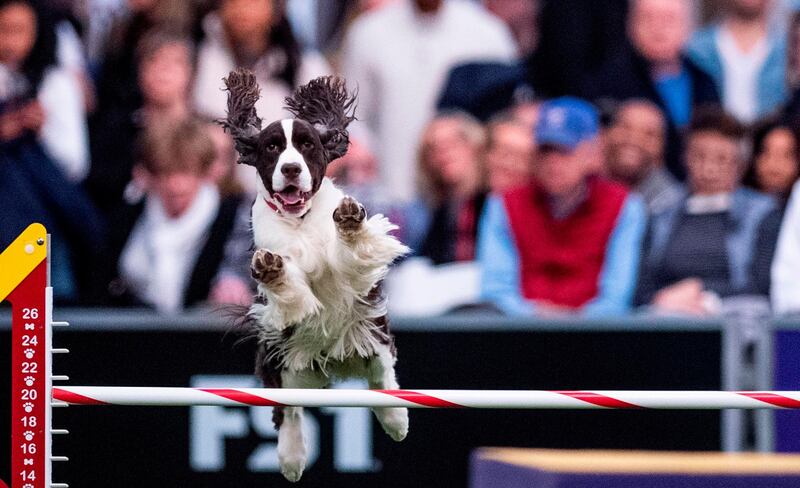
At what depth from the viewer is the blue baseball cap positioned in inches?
344

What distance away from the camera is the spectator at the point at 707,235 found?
Answer: 28.2 ft

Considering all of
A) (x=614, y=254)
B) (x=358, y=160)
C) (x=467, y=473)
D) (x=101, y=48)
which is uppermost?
(x=101, y=48)

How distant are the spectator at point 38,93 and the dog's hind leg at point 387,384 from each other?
4.15m

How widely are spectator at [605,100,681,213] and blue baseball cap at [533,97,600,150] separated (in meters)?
0.49

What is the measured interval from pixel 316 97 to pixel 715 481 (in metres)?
2.79

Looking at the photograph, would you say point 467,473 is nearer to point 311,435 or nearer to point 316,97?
point 311,435

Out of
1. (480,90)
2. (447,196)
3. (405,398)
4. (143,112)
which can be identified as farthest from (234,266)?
(405,398)

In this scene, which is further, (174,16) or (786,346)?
(174,16)

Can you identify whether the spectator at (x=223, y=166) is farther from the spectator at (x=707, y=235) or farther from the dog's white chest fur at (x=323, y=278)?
the dog's white chest fur at (x=323, y=278)

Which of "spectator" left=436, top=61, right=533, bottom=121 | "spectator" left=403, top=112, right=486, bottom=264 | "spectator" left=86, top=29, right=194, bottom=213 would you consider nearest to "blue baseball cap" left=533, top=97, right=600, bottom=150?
"spectator" left=403, top=112, right=486, bottom=264

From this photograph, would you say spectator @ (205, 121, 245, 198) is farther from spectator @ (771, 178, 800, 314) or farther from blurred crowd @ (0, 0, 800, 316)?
spectator @ (771, 178, 800, 314)

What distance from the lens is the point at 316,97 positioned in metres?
5.11

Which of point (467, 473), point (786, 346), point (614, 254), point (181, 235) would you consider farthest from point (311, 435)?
point (786, 346)

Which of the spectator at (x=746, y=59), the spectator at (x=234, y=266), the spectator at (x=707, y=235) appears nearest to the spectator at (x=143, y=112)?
the spectator at (x=234, y=266)
